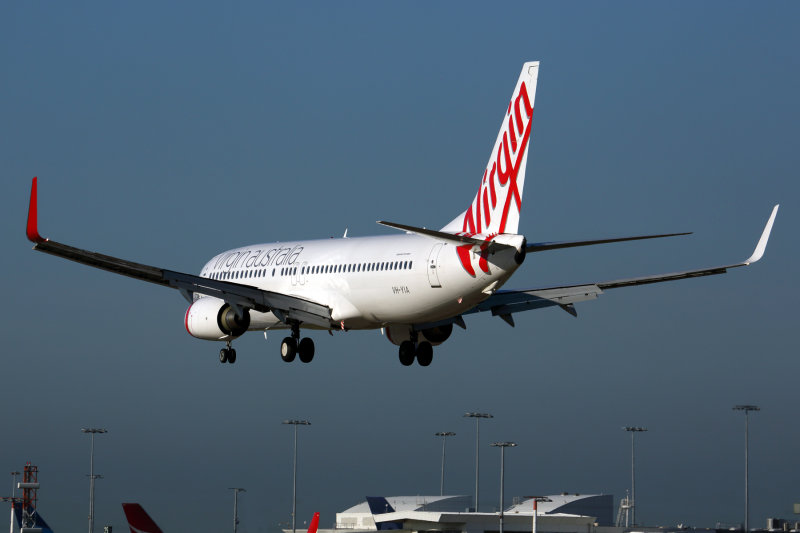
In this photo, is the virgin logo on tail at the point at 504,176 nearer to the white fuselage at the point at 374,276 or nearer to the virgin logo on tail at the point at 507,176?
the virgin logo on tail at the point at 507,176

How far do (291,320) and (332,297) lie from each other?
2751 mm

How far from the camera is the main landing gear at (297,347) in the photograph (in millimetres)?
57906

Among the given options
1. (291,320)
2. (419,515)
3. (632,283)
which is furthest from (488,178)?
(419,515)

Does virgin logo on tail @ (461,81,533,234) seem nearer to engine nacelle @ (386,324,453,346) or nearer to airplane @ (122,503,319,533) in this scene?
engine nacelle @ (386,324,453,346)

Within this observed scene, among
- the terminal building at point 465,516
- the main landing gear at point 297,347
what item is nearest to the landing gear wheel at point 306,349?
the main landing gear at point 297,347

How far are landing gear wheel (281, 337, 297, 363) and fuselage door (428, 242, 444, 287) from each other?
10126 mm

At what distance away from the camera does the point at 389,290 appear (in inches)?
2061

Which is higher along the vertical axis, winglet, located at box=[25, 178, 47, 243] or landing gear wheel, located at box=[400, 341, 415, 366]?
winglet, located at box=[25, 178, 47, 243]

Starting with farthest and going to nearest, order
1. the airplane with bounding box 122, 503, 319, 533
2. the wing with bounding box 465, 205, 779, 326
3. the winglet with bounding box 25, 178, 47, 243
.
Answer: the airplane with bounding box 122, 503, 319, 533
the wing with bounding box 465, 205, 779, 326
the winglet with bounding box 25, 178, 47, 243

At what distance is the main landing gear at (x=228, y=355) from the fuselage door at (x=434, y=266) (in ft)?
42.9

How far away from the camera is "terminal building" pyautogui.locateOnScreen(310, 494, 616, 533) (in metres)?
110

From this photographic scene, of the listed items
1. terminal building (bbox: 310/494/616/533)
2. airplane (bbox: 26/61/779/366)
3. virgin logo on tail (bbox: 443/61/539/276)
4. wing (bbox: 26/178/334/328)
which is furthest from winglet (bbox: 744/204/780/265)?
terminal building (bbox: 310/494/616/533)

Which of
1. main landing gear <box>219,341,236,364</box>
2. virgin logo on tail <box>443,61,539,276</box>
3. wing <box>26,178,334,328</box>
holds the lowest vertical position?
main landing gear <box>219,341,236,364</box>

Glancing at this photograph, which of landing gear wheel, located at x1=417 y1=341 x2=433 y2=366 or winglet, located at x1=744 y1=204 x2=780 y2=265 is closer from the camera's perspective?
winglet, located at x1=744 y1=204 x2=780 y2=265
